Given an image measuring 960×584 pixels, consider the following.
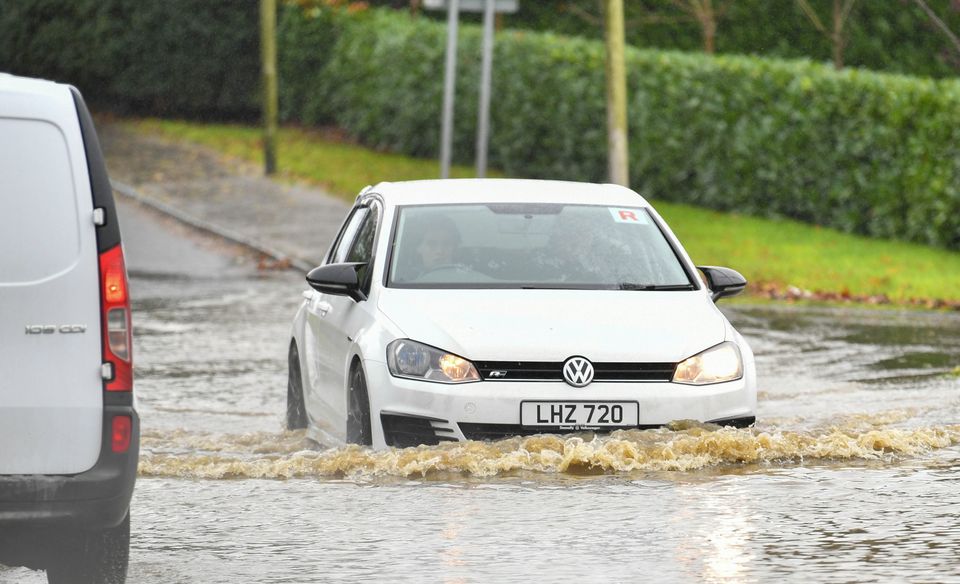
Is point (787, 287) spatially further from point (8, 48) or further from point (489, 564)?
point (8, 48)

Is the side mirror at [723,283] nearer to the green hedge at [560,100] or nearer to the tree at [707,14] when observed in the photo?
the green hedge at [560,100]

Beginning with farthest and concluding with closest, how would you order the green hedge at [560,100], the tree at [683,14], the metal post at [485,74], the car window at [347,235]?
1. the tree at [683,14]
2. the metal post at [485,74]
3. the green hedge at [560,100]
4. the car window at [347,235]

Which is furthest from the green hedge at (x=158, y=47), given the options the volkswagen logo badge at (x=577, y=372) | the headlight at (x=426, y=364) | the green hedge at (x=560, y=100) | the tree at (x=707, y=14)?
the volkswagen logo badge at (x=577, y=372)

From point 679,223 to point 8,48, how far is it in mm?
21724

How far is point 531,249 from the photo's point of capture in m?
10.6

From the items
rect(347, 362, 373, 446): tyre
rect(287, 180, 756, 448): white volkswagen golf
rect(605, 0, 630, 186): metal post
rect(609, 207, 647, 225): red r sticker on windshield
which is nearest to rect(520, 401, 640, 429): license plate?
rect(287, 180, 756, 448): white volkswagen golf

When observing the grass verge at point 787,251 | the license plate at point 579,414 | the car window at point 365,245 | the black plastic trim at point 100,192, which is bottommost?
the grass verge at point 787,251

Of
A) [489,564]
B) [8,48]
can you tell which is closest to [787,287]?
[489,564]

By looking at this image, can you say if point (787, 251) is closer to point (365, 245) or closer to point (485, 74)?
point (485, 74)

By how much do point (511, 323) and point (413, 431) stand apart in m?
0.67

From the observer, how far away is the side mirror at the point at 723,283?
1052 centimetres

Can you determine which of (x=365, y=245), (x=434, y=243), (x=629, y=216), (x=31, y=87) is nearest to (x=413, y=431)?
(x=434, y=243)

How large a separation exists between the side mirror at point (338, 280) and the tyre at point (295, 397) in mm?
1345

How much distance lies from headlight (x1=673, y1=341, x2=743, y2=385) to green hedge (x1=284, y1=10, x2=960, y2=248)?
14.3 metres
